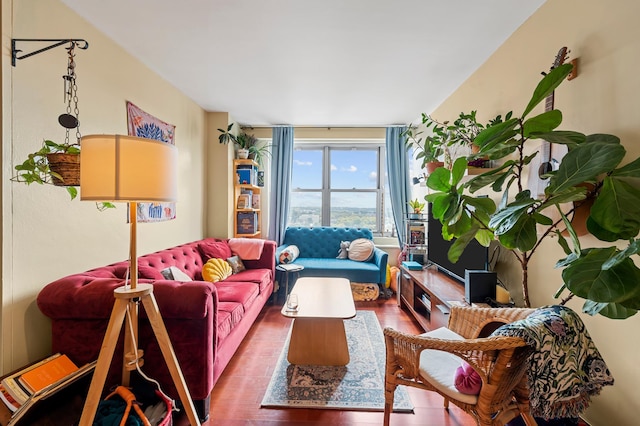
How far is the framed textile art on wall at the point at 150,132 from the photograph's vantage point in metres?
2.24

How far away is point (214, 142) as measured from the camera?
3672 mm

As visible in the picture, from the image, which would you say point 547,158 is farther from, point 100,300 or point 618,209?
point 100,300

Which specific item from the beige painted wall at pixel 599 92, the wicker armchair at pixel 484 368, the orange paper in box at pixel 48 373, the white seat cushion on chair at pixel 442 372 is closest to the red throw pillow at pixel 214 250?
the orange paper in box at pixel 48 373

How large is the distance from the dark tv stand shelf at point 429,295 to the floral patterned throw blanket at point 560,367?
0.91 meters

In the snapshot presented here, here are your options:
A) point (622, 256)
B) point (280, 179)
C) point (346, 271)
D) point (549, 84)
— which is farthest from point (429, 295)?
point (280, 179)

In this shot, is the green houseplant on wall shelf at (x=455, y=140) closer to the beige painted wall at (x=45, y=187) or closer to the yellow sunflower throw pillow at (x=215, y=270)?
the yellow sunflower throw pillow at (x=215, y=270)

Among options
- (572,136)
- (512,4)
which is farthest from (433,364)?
(512,4)

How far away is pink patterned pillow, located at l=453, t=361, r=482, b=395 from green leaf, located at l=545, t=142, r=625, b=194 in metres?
0.85

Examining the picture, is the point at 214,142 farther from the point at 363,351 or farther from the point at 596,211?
the point at 596,211

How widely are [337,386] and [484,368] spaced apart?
108 cm

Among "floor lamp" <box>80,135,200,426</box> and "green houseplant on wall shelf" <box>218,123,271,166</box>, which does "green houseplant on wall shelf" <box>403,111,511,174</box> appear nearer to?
"floor lamp" <box>80,135,200,426</box>

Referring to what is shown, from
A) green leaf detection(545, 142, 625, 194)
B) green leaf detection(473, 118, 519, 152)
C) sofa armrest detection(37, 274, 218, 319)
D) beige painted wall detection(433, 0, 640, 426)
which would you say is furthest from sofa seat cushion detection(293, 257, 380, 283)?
green leaf detection(545, 142, 625, 194)

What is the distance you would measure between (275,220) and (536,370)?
354 centimetres

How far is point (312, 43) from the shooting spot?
2.06 m
